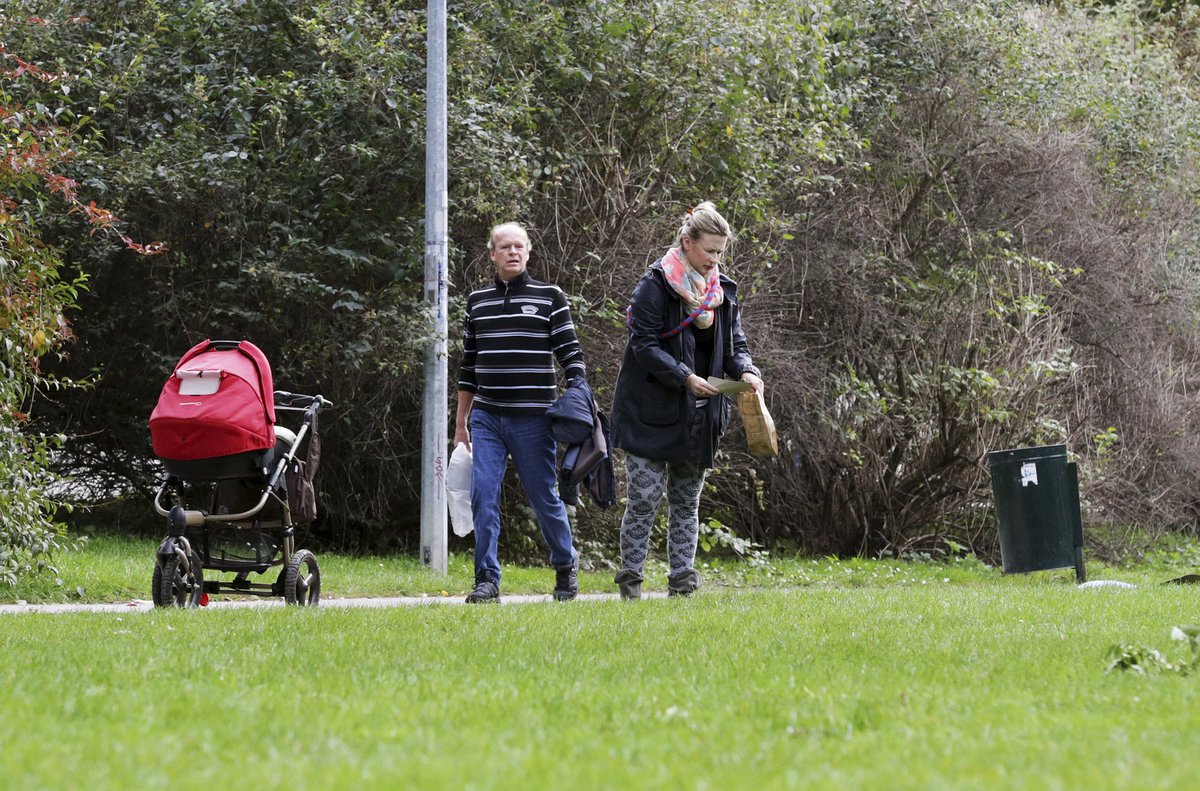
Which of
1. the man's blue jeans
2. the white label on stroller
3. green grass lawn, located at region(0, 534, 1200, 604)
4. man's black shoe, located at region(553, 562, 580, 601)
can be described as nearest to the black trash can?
green grass lawn, located at region(0, 534, 1200, 604)

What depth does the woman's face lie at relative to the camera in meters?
8.48

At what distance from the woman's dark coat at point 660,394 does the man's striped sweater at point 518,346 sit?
1.22ft

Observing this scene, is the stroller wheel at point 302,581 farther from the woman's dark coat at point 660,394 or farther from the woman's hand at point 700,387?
the woman's hand at point 700,387

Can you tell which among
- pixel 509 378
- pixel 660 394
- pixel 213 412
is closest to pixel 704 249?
pixel 660 394

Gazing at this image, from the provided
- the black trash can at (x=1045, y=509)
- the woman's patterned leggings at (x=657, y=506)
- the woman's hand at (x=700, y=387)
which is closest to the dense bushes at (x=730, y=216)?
the black trash can at (x=1045, y=509)

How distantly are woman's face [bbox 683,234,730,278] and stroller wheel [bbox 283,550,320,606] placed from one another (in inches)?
112

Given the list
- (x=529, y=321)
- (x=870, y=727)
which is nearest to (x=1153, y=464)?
(x=529, y=321)

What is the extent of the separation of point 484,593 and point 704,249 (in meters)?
2.42

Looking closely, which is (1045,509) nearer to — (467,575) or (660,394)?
(467,575)

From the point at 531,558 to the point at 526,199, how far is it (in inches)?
136

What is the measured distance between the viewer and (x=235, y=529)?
8.55m

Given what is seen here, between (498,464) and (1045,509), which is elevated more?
(498,464)

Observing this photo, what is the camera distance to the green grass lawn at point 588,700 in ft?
12.0

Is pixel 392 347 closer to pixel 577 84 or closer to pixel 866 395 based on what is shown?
pixel 577 84
